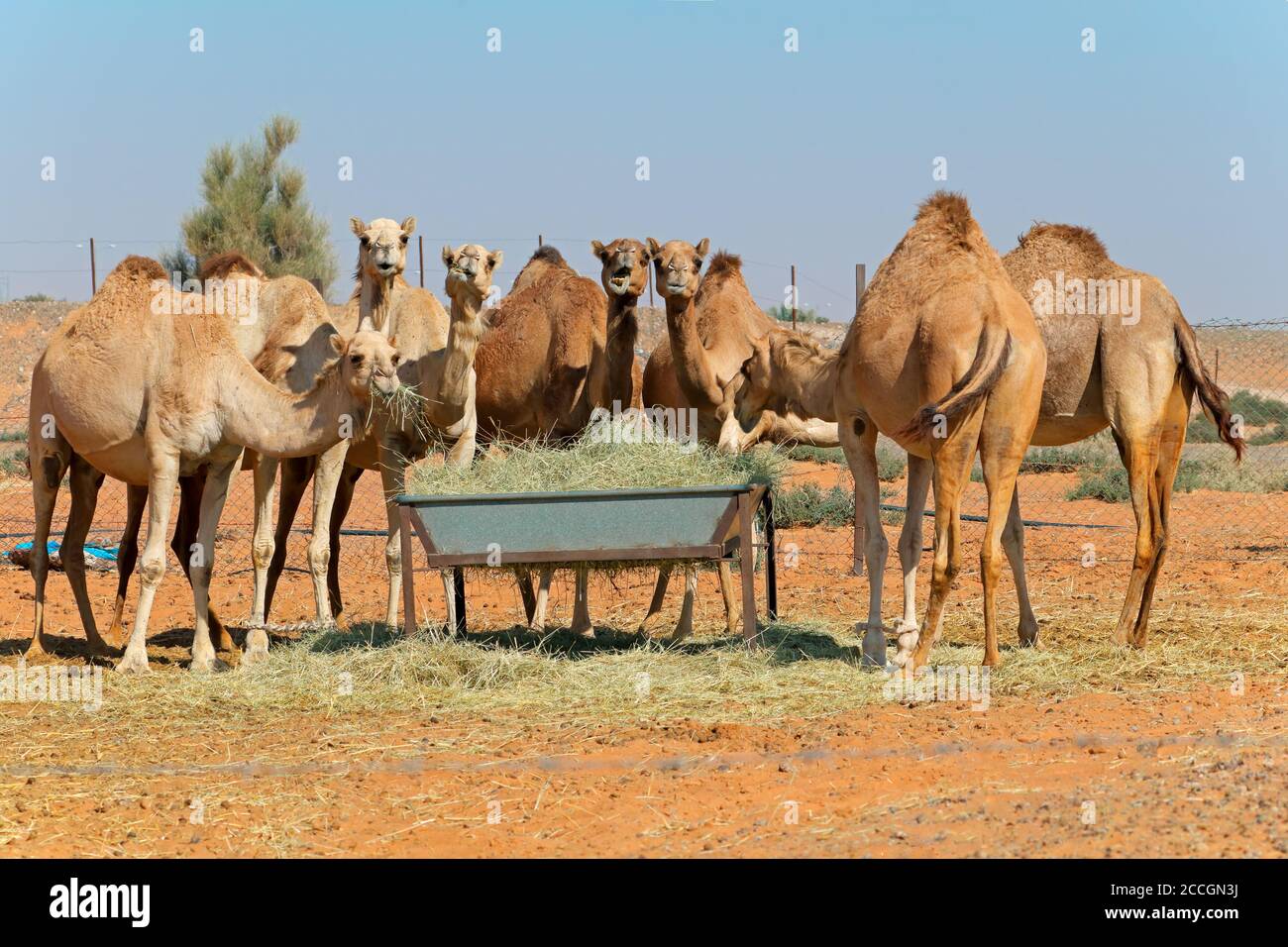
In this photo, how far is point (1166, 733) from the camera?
6406 mm

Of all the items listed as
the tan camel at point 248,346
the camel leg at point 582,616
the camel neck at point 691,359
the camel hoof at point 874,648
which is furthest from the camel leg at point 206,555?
the camel hoof at point 874,648

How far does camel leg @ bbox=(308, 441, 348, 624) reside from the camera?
367 inches

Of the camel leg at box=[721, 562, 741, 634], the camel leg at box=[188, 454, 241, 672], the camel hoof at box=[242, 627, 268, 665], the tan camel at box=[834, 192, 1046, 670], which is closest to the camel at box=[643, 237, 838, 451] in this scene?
the camel leg at box=[721, 562, 741, 634]

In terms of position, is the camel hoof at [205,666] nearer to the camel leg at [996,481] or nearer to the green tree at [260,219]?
the camel leg at [996,481]

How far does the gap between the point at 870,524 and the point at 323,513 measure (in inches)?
133

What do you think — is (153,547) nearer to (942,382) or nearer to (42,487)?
(42,487)

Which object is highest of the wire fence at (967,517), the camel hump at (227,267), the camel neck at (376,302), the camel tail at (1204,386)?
the camel hump at (227,267)

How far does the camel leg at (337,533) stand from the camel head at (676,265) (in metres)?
2.74

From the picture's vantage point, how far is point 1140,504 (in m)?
8.52

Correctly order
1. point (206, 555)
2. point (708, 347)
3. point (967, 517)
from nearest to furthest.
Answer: point (206, 555), point (708, 347), point (967, 517)

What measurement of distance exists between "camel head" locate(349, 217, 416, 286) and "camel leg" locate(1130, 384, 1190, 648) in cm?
462

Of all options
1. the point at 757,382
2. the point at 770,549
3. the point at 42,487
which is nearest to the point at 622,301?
the point at 757,382

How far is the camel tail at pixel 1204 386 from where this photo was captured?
27.7 feet

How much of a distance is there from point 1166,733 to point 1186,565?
630 centimetres
